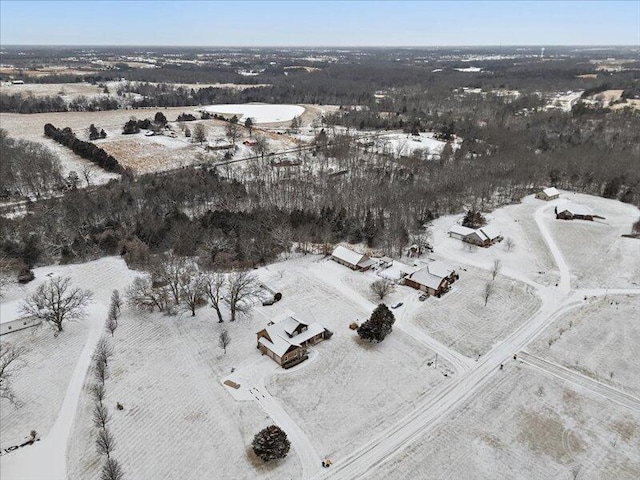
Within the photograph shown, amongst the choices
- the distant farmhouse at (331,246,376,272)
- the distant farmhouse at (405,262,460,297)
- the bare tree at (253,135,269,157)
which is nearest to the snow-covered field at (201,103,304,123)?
the bare tree at (253,135,269,157)

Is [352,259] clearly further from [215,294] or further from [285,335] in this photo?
[285,335]

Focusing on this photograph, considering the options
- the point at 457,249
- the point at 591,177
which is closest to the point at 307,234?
the point at 457,249

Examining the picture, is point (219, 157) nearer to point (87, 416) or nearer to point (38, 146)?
point (38, 146)

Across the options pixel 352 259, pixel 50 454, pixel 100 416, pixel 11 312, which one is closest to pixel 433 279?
pixel 352 259

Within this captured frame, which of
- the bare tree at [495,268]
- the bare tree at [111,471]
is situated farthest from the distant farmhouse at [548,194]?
the bare tree at [111,471]

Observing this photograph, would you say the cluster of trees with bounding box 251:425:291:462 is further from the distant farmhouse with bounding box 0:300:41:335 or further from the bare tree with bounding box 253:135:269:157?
the bare tree with bounding box 253:135:269:157
